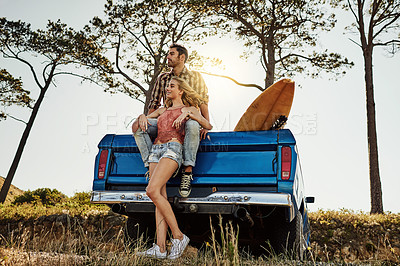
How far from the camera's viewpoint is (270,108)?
4.93 meters

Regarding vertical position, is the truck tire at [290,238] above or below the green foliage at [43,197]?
above

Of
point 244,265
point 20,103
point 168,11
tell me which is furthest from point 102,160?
point 20,103

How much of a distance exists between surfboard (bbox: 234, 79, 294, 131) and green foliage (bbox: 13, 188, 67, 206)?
15407 millimetres

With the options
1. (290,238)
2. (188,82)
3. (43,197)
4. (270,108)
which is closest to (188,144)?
(188,82)

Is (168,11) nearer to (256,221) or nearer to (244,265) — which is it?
(256,221)

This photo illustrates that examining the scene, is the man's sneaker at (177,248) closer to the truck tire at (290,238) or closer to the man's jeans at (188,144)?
the man's jeans at (188,144)

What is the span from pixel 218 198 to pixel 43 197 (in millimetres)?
16791

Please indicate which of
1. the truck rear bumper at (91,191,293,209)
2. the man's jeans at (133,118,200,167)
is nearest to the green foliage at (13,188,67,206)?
the truck rear bumper at (91,191,293,209)

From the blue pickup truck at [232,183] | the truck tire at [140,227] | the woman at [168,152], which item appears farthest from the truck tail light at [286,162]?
the truck tire at [140,227]

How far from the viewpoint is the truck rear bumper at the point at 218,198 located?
3.76 metres

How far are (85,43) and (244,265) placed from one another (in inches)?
613

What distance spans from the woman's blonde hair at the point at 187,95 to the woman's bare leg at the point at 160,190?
920mm

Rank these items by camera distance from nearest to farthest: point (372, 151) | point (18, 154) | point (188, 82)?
1. point (188, 82)
2. point (372, 151)
3. point (18, 154)

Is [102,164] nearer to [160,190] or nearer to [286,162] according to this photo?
[160,190]
